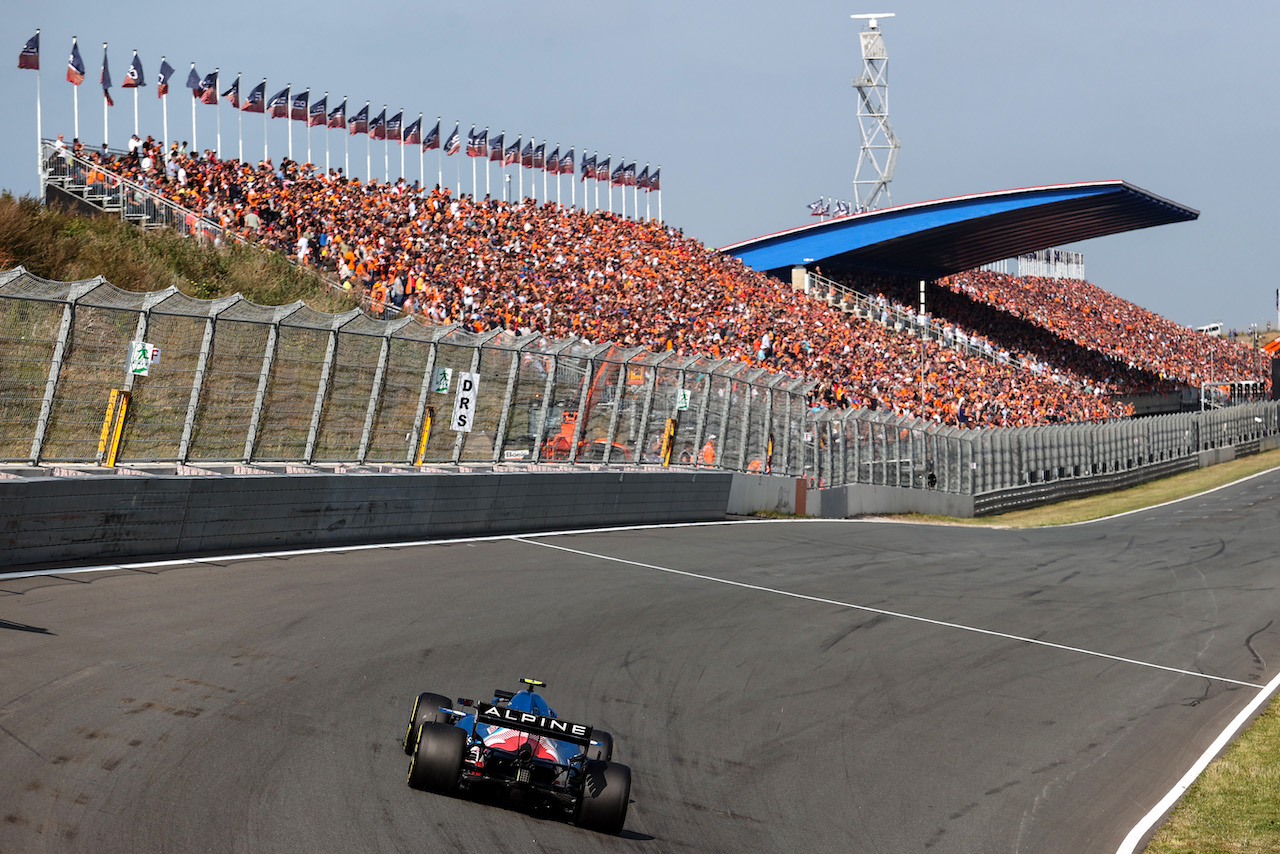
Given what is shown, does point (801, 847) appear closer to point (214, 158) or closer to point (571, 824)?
point (571, 824)

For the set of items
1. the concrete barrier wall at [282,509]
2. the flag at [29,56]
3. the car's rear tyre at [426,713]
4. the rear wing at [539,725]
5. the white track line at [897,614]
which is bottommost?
the white track line at [897,614]

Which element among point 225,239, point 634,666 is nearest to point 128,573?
point 634,666

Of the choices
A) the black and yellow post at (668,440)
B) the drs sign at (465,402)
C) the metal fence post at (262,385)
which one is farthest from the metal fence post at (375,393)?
the black and yellow post at (668,440)

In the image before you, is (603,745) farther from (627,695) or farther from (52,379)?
(52,379)

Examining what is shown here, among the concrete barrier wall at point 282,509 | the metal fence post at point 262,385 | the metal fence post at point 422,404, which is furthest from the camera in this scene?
the metal fence post at point 422,404

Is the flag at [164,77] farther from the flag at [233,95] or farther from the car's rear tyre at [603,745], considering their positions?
the car's rear tyre at [603,745]

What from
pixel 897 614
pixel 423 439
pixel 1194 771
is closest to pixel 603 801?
pixel 1194 771

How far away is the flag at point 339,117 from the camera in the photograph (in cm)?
4662

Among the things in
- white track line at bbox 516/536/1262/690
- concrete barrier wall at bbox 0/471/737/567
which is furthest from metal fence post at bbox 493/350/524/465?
white track line at bbox 516/536/1262/690

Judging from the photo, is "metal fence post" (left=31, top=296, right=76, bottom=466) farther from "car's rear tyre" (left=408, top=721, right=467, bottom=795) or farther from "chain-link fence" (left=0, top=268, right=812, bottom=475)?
"car's rear tyre" (left=408, top=721, right=467, bottom=795)

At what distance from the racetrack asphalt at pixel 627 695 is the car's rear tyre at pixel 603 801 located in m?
0.11

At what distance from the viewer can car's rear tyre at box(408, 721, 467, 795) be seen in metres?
6.02

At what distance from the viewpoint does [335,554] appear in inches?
533

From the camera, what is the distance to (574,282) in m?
37.2
